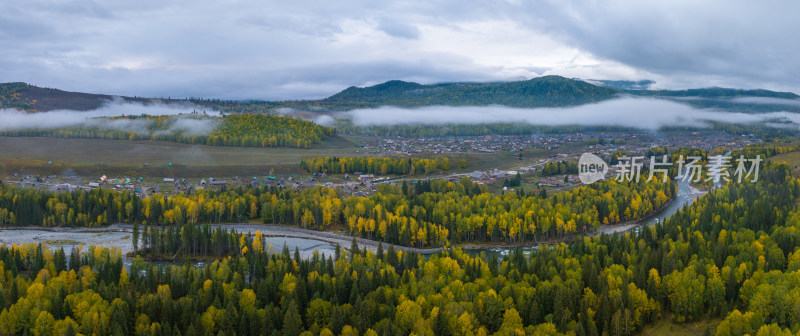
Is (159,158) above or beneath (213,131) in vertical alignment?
beneath

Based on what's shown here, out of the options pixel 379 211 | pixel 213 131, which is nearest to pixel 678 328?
pixel 379 211

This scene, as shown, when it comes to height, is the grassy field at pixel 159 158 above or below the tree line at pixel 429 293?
above

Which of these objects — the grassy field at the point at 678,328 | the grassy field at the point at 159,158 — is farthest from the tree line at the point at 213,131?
the grassy field at the point at 678,328

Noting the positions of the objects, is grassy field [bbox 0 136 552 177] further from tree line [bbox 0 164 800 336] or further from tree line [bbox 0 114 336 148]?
tree line [bbox 0 164 800 336]

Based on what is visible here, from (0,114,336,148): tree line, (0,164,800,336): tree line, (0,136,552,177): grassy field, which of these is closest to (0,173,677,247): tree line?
(0,164,800,336): tree line

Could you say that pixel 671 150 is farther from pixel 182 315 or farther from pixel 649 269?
pixel 182 315

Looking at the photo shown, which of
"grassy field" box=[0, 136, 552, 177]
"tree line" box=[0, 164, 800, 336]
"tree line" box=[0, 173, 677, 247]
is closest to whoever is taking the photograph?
"tree line" box=[0, 164, 800, 336]

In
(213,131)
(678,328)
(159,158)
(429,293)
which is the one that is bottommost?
(678,328)

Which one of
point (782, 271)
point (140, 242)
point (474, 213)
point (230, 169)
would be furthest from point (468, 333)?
point (230, 169)

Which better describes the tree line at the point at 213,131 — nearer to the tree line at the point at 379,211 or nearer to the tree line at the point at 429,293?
the tree line at the point at 379,211

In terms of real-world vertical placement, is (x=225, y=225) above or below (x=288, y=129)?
below

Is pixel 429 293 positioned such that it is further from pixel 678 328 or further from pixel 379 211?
pixel 379 211
